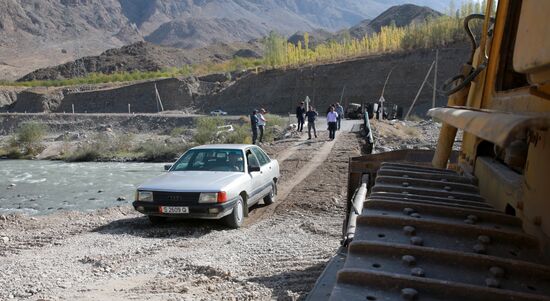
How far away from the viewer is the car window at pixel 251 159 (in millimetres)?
10472

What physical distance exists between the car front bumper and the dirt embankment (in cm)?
3840

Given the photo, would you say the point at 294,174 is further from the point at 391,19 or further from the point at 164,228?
the point at 391,19

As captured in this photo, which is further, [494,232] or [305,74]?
[305,74]

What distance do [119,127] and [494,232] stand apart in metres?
50.6

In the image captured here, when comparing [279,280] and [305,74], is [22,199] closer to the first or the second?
[279,280]

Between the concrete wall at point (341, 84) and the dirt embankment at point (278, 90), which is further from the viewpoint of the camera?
the dirt embankment at point (278, 90)

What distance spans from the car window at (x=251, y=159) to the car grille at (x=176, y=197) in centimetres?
185

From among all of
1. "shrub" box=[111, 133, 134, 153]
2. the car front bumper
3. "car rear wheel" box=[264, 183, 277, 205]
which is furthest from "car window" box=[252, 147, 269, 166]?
"shrub" box=[111, 133, 134, 153]

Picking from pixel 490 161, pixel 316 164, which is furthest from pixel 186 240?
pixel 316 164

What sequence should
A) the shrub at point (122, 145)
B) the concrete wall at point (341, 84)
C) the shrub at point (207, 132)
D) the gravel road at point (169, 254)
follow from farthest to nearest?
the concrete wall at point (341, 84) → the shrub at point (122, 145) → the shrub at point (207, 132) → the gravel road at point (169, 254)

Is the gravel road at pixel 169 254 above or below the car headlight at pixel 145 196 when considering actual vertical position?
below

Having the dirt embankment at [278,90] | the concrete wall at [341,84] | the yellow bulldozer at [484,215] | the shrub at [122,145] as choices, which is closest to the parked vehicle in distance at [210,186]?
the yellow bulldozer at [484,215]

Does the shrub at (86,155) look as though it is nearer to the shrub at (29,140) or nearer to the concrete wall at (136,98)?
the shrub at (29,140)

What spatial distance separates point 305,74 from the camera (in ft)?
194
